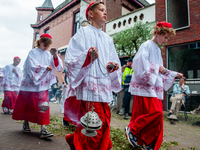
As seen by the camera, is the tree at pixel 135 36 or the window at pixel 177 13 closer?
the tree at pixel 135 36

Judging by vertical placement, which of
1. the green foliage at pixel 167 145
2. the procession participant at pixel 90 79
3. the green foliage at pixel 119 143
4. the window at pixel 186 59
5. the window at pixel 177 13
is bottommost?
the green foliage at pixel 167 145

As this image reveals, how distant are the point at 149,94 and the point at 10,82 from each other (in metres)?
5.98

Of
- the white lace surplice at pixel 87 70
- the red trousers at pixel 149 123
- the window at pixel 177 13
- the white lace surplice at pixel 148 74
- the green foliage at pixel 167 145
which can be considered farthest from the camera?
the window at pixel 177 13

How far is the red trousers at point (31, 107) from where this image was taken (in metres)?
3.12

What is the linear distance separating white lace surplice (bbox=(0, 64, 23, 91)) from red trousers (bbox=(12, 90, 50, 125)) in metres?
3.75

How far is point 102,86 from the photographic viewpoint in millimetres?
1801

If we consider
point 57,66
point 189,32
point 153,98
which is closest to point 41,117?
point 57,66

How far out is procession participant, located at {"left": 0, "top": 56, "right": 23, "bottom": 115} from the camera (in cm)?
621

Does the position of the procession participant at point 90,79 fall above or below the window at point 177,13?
below

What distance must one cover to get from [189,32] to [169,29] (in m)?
6.11

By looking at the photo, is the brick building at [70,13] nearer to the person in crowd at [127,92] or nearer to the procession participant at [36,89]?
the person in crowd at [127,92]

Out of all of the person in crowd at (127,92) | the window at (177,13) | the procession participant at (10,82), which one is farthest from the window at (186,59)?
the procession participant at (10,82)

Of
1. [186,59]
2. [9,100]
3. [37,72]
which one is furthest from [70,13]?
[37,72]

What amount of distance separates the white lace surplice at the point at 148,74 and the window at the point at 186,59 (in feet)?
20.6
